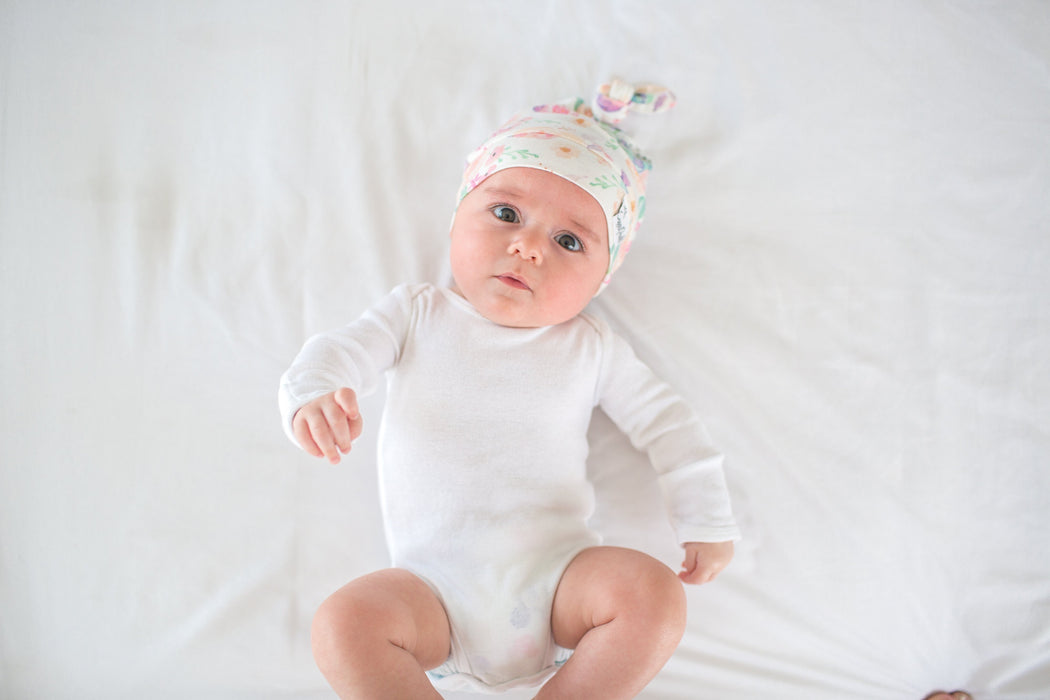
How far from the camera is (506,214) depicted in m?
1.18

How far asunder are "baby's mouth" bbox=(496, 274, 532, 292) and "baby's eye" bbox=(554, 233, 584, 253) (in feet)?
0.32

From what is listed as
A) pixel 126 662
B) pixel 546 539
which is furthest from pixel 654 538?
pixel 126 662

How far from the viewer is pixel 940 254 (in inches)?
55.5

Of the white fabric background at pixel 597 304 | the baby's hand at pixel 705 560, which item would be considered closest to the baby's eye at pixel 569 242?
the white fabric background at pixel 597 304

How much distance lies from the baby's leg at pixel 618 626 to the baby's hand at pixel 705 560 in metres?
0.14

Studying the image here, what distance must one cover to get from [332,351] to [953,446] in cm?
119

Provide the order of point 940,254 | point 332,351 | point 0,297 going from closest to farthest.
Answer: point 332,351 < point 0,297 < point 940,254

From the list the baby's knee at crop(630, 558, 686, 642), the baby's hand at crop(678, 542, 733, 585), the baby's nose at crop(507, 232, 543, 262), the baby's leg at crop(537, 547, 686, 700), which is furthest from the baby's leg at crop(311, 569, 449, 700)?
the baby's nose at crop(507, 232, 543, 262)

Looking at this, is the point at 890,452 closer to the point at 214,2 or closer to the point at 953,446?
the point at 953,446

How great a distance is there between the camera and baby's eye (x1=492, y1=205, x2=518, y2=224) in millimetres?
1178

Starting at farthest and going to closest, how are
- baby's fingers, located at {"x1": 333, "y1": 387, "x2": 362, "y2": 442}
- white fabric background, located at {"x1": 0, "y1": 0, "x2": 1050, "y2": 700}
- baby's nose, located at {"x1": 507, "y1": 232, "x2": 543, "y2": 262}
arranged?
white fabric background, located at {"x1": 0, "y1": 0, "x2": 1050, "y2": 700} → baby's nose, located at {"x1": 507, "y1": 232, "x2": 543, "y2": 262} → baby's fingers, located at {"x1": 333, "y1": 387, "x2": 362, "y2": 442}

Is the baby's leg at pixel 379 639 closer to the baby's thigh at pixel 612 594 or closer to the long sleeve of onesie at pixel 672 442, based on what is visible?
the baby's thigh at pixel 612 594

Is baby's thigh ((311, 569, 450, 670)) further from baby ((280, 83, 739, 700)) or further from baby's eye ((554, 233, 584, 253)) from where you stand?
baby's eye ((554, 233, 584, 253))

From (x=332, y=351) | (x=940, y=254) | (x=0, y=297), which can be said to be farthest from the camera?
(x=940, y=254)
